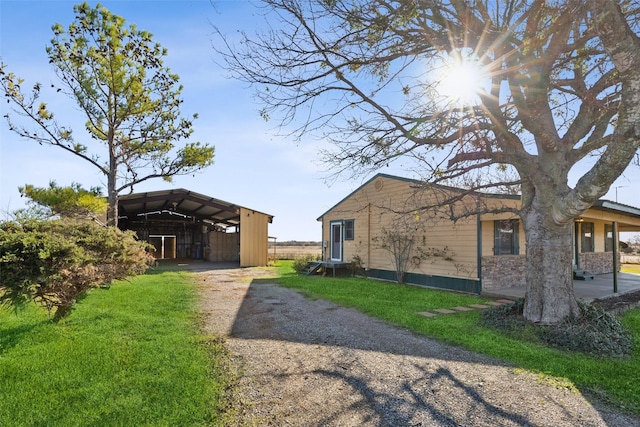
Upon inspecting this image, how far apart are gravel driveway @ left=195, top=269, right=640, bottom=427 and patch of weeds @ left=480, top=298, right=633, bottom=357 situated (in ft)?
5.13

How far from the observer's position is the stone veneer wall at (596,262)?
576 inches

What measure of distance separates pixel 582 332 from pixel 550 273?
1051 millimetres

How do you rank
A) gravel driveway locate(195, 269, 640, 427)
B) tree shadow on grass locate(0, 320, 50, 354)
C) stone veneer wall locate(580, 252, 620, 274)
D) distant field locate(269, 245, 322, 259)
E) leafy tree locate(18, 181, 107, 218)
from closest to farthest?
gravel driveway locate(195, 269, 640, 427) → tree shadow on grass locate(0, 320, 50, 354) → leafy tree locate(18, 181, 107, 218) → stone veneer wall locate(580, 252, 620, 274) → distant field locate(269, 245, 322, 259)

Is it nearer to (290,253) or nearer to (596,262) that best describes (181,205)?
(290,253)

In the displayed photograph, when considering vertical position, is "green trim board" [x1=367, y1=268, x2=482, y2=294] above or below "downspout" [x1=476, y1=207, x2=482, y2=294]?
below

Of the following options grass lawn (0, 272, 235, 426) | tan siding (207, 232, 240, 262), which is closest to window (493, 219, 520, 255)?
grass lawn (0, 272, 235, 426)

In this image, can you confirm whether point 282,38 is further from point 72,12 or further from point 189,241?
point 189,241

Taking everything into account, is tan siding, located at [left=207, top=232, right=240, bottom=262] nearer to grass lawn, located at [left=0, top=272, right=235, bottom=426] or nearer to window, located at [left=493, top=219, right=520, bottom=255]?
window, located at [left=493, top=219, right=520, bottom=255]

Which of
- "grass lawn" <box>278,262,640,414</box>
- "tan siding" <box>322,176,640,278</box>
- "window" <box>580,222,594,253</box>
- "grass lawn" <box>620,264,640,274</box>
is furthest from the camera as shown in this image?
"grass lawn" <box>620,264,640,274</box>

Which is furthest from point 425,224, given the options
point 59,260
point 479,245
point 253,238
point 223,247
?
point 223,247

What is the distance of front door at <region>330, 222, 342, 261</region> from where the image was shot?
1675 centimetres

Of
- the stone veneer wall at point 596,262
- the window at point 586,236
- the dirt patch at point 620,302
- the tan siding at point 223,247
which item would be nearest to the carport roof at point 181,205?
the tan siding at point 223,247

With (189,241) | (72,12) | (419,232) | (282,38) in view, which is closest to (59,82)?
(72,12)

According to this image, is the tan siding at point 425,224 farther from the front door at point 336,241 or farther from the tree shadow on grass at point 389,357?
the tree shadow on grass at point 389,357
